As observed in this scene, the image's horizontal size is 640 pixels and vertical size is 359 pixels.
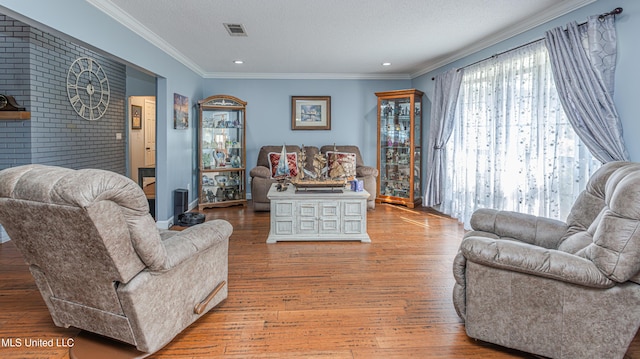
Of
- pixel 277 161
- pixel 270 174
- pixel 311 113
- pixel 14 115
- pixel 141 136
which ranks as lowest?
pixel 270 174

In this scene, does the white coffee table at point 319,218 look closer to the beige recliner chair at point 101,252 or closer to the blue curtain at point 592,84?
the beige recliner chair at point 101,252

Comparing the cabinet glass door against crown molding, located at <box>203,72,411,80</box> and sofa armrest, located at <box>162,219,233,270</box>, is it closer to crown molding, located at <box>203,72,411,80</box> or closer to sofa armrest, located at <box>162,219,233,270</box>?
crown molding, located at <box>203,72,411,80</box>

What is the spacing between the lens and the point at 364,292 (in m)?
2.80

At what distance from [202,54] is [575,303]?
528cm

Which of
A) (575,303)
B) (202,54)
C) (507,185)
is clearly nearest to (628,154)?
(507,185)

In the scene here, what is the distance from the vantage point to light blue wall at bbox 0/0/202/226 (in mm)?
2596

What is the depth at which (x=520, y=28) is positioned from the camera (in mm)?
3939

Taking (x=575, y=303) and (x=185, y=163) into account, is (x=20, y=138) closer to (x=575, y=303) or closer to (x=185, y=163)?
(x=185, y=163)

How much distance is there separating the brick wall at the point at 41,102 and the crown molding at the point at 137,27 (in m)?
0.92

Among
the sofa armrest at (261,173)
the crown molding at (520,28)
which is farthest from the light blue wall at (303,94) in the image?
the crown molding at (520,28)

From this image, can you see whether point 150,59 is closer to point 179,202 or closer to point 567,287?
point 179,202

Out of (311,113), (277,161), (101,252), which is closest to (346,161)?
(277,161)

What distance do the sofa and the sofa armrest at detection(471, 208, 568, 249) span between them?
265 cm

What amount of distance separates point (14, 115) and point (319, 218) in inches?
139
